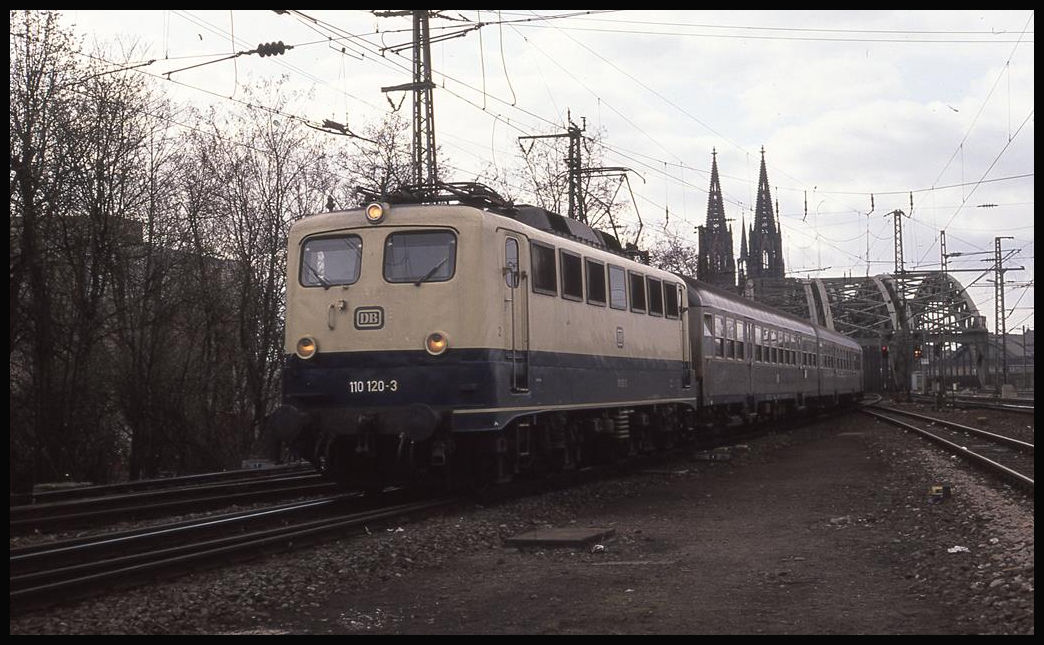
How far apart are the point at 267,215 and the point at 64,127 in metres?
9.12

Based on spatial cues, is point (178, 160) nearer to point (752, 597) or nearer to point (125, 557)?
point (125, 557)

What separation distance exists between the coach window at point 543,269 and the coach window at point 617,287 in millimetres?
2172

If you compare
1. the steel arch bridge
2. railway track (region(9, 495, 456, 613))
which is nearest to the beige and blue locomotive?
railway track (region(9, 495, 456, 613))

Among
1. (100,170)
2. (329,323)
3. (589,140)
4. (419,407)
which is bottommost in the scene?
(419,407)

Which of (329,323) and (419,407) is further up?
(329,323)

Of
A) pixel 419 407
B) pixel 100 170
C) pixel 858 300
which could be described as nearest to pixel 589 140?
pixel 100 170

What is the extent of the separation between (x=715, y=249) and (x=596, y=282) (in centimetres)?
8500

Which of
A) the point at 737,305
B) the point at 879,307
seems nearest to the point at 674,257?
the point at 737,305

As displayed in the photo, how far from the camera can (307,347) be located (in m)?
12.9

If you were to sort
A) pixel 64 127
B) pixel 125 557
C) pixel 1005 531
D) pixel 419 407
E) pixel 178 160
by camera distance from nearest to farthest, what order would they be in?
pixel 125 557 → pixel 1005 531 → pixel 419 407 → pixel 64 127 → pixel 178 160

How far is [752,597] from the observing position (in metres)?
7.98

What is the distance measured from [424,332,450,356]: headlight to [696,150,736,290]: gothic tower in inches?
1627

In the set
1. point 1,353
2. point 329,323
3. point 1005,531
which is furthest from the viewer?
point 1,353

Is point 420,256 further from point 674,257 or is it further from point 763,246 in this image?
point 763,246
